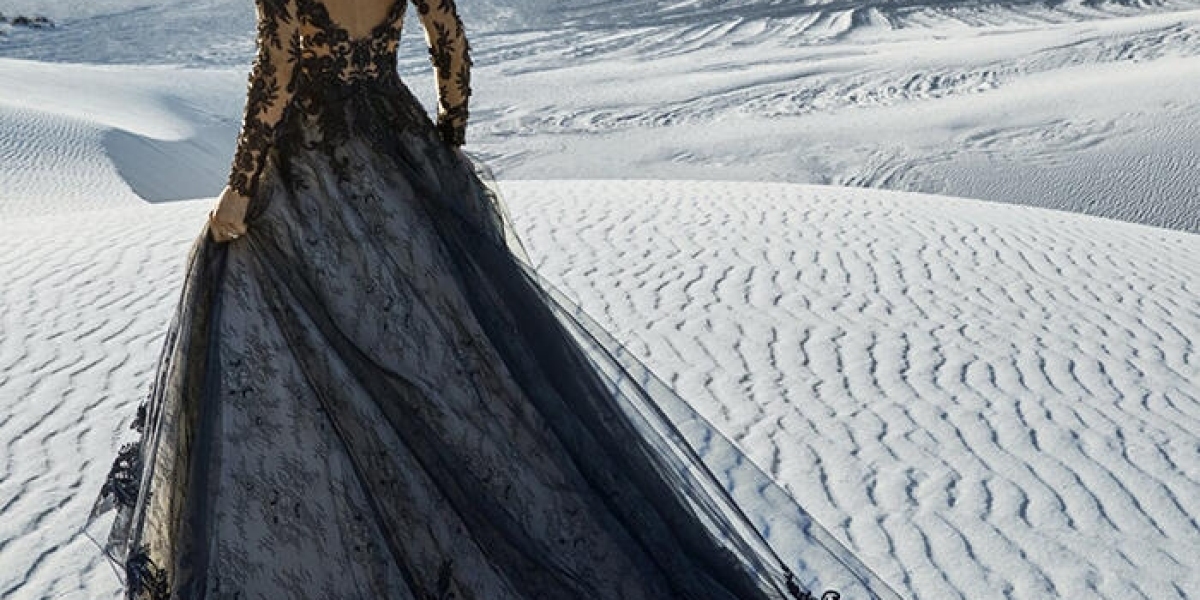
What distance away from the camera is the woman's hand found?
274 centimetres

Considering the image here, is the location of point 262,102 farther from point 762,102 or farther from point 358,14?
point 762,102

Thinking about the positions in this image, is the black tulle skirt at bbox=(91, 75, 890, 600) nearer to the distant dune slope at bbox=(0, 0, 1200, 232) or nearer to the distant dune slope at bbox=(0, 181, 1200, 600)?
the distant dune slope at bbox=(0, 181, 1200, 600)

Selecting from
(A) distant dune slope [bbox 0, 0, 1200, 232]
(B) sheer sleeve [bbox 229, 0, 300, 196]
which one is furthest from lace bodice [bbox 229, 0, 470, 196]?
(A) distant dune slope [bbox 0, 0, 1200, 232]

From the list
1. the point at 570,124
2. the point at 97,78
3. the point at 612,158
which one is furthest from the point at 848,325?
the point at 97,78

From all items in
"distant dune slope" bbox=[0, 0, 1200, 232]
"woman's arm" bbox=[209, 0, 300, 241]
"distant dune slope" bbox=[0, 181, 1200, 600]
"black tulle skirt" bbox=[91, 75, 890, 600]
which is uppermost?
"woman's arm" bbox=[209, 0, 300, 241]

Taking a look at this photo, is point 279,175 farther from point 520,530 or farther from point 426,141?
point 520,530

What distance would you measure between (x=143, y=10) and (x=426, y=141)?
34.7 m

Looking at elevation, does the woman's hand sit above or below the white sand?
above

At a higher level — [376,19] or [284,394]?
[376,19]

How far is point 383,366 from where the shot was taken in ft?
9.23

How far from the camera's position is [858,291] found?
700 centimetres

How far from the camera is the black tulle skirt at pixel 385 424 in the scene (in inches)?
106

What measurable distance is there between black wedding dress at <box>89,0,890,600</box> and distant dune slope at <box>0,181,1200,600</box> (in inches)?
34.3

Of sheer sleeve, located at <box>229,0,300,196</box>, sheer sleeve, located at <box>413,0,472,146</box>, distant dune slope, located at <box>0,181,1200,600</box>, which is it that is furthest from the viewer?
distant dune slope, located at <box>0,181,1200,600</box>
